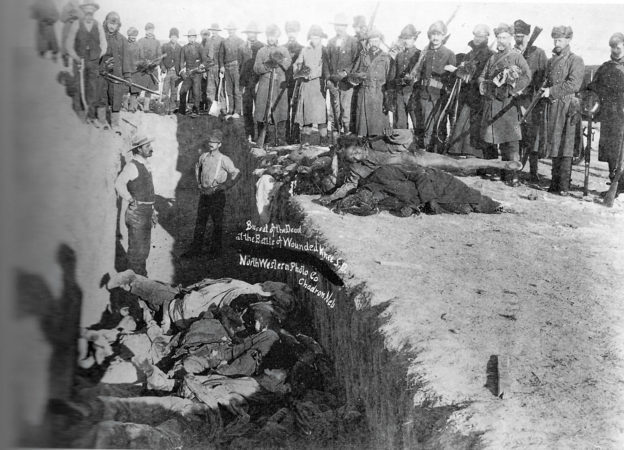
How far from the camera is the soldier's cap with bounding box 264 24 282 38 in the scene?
5.70 m

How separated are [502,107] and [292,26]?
2131mm

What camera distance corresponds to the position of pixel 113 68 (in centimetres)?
582

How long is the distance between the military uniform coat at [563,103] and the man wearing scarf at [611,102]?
17 cm

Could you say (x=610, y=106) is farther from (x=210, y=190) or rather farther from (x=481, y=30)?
(x=210, y=190)

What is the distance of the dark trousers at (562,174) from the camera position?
6238mm

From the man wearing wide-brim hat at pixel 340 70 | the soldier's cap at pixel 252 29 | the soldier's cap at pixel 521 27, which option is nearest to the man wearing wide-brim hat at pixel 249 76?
the soldier's cap at pixel 252 29

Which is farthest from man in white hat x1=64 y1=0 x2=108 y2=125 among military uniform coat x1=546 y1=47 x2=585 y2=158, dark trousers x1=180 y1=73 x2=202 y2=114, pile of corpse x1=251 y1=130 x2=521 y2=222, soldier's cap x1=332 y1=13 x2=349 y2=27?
military uniform coat x1=546 y1=47 x2=585 y2=158

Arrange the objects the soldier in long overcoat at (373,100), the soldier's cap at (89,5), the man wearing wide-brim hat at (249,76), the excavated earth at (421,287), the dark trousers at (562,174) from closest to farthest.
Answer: the excavated earth at (421,287) → the soldier's cap at (89,5) → the man wearing wide-brim hat at (249,76) → the dark trousers at (562,174) → the soldier in long overcoat at (373,100)

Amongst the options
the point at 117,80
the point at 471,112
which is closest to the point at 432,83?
the point at 471,112

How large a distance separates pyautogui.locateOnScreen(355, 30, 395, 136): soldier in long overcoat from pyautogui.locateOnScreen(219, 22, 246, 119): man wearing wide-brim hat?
1164 millimetres

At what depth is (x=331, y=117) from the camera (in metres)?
6.82

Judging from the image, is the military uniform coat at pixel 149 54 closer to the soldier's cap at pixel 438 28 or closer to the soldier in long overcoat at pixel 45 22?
the soldier in long overcoat at pixel 45 22

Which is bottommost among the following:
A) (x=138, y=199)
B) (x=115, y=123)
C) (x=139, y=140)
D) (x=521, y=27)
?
(x=138, y=199)

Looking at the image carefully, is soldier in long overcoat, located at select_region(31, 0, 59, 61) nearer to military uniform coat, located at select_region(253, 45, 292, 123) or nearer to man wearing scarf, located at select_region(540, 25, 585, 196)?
military uniform coat, located at select_region(253, 45, 292, 123)
